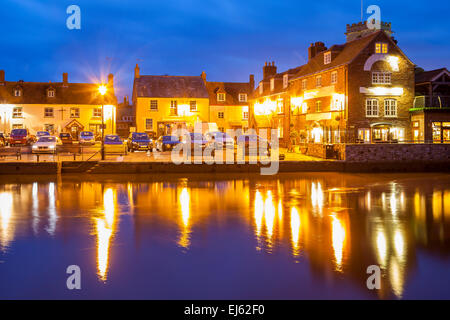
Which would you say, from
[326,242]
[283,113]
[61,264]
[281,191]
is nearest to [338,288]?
[326,242]

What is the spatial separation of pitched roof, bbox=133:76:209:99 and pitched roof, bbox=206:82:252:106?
7.05 ft

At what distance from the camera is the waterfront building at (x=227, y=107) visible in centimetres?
6462

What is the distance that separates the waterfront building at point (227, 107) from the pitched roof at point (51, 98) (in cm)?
1356

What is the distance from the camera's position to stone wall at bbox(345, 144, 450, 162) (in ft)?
102

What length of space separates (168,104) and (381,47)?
29.1m

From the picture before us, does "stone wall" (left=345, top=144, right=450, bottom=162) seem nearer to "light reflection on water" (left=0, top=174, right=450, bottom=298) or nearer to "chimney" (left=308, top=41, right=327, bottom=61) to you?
"light reflection on water" (left=0, top=174, right=450, bottom=298)

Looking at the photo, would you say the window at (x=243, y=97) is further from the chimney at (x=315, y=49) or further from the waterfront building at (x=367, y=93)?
the waterfront building at (x=367, y=93)

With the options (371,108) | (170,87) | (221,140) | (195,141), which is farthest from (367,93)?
(170,87)

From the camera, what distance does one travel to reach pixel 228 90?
66.8 meters

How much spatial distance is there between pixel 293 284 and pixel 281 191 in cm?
1243

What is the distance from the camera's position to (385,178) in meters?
26.5

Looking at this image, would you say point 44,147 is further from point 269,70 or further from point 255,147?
point 269,70

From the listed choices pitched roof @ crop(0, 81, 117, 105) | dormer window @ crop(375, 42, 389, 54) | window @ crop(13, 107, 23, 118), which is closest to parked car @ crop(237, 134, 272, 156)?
dormer window @ crop(375, 42, 389, 54)

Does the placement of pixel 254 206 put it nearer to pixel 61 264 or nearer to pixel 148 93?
pixel 61 264
